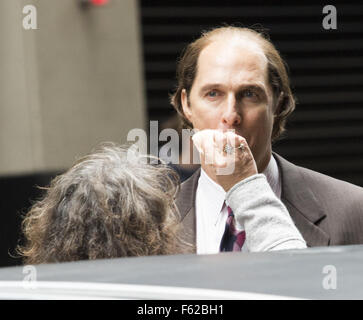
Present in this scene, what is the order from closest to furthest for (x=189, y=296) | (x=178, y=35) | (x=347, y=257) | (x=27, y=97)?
(x=189, y=296), (x=347, y=257), (x=27, y=97), (x=178, y=35)

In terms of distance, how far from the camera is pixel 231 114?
2910 millimetres

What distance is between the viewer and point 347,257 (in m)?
1.83

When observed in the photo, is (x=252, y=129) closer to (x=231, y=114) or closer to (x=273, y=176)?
(x=231, y=114)

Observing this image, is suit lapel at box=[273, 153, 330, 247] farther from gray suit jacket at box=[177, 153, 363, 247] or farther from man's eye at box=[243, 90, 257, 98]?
man's eye at box=[243, 90, 257, 98]

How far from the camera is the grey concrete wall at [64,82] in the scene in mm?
7477

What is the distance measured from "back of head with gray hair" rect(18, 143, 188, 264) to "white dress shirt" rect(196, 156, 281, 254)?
0.75ft

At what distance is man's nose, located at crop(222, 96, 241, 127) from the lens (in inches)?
114

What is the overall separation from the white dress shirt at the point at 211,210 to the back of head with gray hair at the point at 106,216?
0.75 ft

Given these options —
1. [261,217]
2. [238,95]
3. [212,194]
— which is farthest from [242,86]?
[261,217]

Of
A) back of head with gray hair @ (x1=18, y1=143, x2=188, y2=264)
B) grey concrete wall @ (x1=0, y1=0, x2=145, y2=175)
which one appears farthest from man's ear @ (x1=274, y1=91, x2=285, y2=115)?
grey concrete wall @ (x1=0, y1=0, x2=145, y2=175)

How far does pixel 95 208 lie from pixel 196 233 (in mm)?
492

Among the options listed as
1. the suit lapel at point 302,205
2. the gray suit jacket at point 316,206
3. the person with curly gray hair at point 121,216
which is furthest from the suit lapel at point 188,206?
the suit lapel at point 302,205

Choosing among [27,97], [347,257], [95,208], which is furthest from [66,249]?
[27,97]

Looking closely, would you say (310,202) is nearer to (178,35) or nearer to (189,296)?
(189,296)
